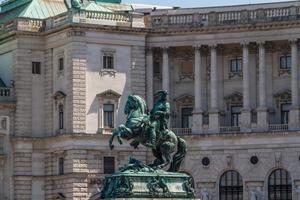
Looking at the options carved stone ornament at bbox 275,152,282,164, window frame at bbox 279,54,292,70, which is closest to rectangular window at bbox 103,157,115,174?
carved stone ornament at bbox 275,152,282,164

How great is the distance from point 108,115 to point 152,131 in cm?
5276

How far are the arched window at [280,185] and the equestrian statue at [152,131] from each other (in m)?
47.9

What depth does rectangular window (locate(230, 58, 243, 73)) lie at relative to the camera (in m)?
111

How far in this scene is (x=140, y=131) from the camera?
57.5 meters

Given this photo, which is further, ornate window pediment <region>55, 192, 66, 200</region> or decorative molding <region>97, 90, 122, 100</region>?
decorative molding <region>97, 90, 122, 100</region>

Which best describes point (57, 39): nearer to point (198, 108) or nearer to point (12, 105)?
point (12, 105)

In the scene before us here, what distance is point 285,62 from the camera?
10925 centimetres

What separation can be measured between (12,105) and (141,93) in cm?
1141

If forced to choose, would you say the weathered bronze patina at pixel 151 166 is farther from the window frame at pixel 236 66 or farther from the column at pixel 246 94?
the window frame at pixel 236 66

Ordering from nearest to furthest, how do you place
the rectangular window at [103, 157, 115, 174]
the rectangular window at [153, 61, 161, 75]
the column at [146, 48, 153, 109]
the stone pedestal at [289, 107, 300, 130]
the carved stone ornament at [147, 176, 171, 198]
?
the carved stone ornament at [147, 176, 171, 198] → the stone pedestal at [289, 107, 300, 130] → the rectangular window at [103, 157, 115, 174] → the column at [146, 48, 153, 109] → the rectangular window at [153, 61, 161, 75]

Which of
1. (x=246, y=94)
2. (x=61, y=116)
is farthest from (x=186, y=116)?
(x=61, y=116)

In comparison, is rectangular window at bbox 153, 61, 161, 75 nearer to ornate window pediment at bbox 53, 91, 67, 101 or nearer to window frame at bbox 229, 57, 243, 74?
window frame at bbox 229, 57, 243, 74

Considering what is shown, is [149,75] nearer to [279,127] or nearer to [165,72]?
[165,72]

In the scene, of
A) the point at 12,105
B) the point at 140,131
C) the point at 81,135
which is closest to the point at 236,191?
the point at 81,135
